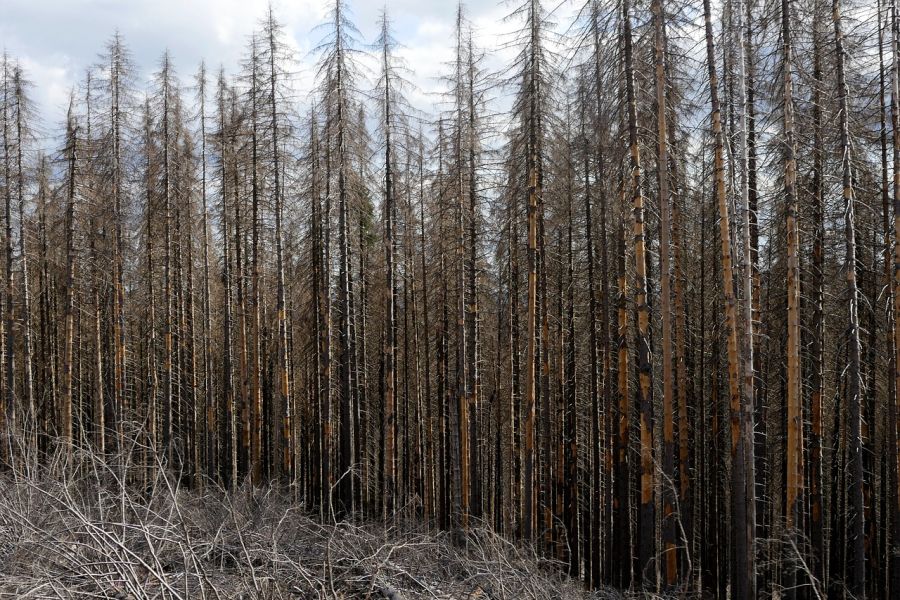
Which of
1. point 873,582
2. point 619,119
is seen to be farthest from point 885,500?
point 619,119

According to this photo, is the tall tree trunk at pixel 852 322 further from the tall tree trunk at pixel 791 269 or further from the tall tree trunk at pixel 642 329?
the tall tree trunk at pixel 642 329

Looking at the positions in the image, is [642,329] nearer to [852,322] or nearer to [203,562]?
[852,322]

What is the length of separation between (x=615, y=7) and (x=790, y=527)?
366 inches

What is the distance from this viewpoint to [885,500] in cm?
1694

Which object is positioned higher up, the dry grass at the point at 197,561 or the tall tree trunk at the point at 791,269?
the tall tree trunk at the point at 791,269

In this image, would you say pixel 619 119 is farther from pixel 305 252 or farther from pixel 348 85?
pixel 305 252

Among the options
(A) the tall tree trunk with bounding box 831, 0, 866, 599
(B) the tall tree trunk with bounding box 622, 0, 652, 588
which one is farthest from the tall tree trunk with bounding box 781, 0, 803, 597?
(B) the tall tree trunk with bounding box 622, 0, 652, 588

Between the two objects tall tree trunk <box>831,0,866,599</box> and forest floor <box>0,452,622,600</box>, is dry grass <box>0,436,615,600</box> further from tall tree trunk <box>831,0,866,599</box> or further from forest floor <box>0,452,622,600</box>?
tall tree trunk <box>831,0,866,599</box>

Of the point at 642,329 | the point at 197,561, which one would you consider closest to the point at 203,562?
the point at 197,561

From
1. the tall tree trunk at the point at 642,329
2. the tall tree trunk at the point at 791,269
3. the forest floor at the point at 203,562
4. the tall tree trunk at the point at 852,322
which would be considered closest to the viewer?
the forest floor at the point at 203,562

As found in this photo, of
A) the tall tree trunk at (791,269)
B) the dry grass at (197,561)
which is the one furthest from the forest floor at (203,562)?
the tall tree trunk at (791,269)

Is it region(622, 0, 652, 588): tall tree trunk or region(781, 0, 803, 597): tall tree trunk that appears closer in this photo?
region(781, 0, 803, 597): tall tree trunk

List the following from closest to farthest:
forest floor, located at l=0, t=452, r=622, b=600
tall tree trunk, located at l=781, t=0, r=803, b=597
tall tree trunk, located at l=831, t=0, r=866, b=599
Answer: forest floor, located at l=0, t=452, r=622, b=600, tall tree trunk, located at l=781, t=0, r=803, b=597, tall tree trunk, located at l=831, t=0, r=866, b=599

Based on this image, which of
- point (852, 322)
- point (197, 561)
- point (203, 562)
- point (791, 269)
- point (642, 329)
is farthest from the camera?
point (852, 322)
